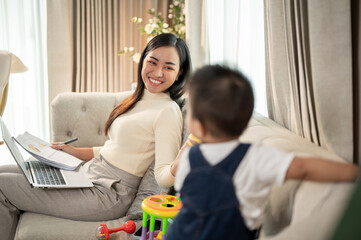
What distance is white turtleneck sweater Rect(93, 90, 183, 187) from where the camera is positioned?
1542 millimetres

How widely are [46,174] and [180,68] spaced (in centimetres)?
80

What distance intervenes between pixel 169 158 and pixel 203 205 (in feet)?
2.23

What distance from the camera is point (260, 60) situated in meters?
1.83

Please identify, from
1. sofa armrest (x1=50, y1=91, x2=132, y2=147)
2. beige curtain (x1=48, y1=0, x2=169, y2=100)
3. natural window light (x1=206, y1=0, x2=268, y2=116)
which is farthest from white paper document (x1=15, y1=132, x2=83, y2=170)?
beige curtain (x1=48, y1=0, x2=169, y2=100)

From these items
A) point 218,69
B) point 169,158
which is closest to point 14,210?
point 169,158

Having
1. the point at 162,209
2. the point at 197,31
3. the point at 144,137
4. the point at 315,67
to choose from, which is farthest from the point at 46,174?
the point at 197,31

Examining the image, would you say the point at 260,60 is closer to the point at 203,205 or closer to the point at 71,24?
the point at 203,205

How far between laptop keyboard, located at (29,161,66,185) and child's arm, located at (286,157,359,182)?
1081 mm

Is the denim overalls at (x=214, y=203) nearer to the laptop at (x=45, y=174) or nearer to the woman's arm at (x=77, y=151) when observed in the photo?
the laptop at (x=45, y=174)

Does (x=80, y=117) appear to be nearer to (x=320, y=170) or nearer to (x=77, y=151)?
(x=77, y=151)

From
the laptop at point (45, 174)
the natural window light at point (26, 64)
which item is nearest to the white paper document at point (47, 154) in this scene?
the laptop at point (45, 174)

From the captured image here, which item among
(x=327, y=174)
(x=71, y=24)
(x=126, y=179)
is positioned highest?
(x=71, y=24)

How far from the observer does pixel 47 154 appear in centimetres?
177

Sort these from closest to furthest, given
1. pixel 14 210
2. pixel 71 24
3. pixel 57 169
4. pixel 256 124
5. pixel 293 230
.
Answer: pixel 293 230
pixel 256 124
pixel 14 210
pixel 57 169
pixel 71 24
